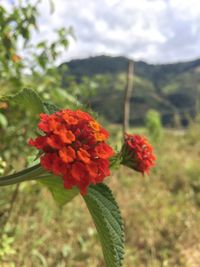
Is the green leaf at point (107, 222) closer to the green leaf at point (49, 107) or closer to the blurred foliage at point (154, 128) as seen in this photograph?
the green leaf at point (49, 107)

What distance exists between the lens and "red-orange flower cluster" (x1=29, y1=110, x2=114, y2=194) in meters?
1.06

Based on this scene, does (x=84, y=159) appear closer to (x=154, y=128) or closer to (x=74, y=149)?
(x=74, y=149)

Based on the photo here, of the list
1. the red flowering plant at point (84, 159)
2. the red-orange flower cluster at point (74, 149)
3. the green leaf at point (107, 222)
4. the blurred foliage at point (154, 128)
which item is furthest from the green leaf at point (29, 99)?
the blurred foliage at point (154, 128)

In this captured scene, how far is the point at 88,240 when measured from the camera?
3732 millimetres

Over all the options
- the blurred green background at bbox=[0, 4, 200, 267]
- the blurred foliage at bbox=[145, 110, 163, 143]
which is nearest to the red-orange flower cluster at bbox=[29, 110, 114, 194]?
the blurred green background at bbox=[0, 4, 200, 267]

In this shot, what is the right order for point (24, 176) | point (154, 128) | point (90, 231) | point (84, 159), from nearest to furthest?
point (84, 159) → point (24, 176) → point (90, 231) → point (154, 128)

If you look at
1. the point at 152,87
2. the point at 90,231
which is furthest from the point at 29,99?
the point at 152,87

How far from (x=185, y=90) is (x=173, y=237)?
78.8m

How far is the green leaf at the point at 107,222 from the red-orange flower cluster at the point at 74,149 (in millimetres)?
177

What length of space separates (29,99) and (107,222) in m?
0.38

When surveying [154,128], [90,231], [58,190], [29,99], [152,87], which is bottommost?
[90,231]

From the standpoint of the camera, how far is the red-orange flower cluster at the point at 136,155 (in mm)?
1389

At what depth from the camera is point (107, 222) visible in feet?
4.29

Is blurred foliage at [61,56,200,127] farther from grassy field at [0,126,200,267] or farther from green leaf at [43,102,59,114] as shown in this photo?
green leaf at [43,102,59,114]
